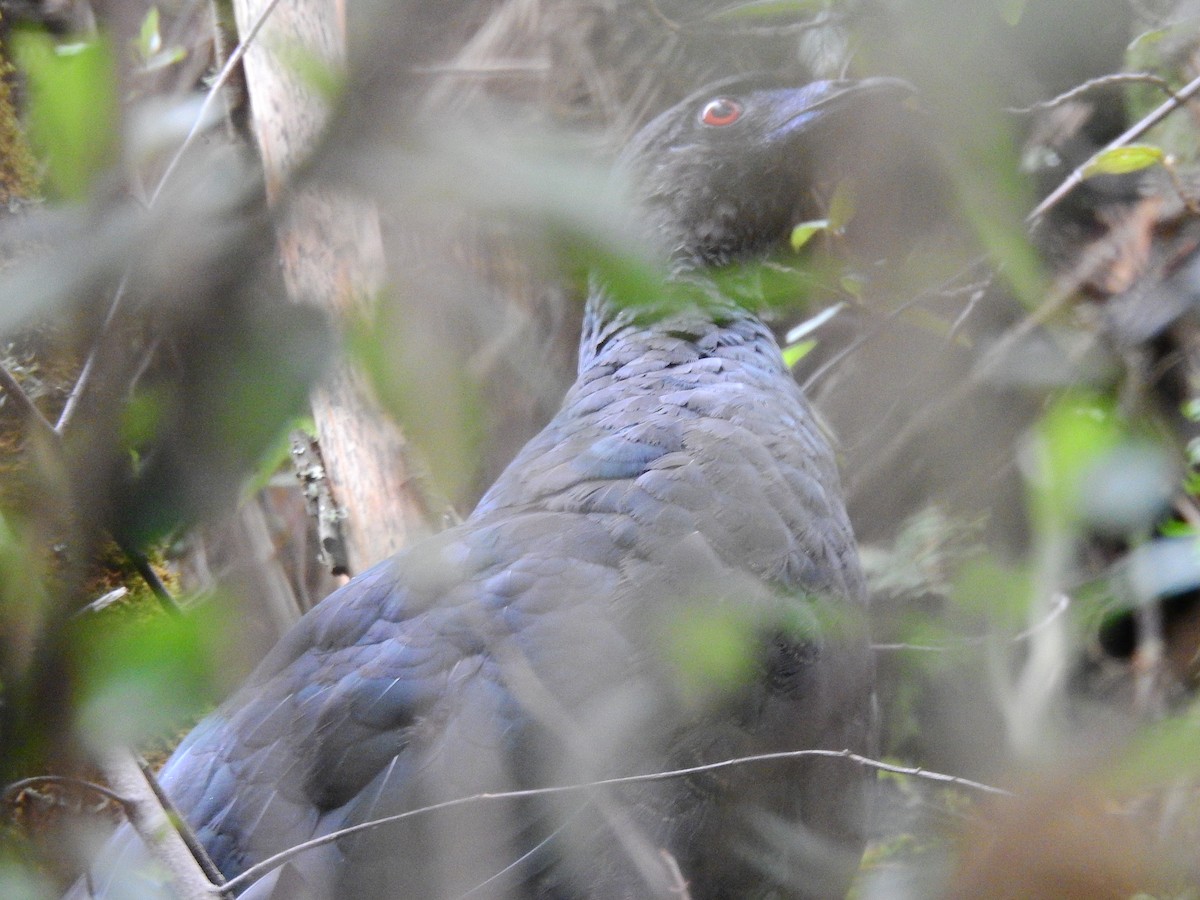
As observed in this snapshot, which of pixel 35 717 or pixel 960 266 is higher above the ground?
pixel 35 717

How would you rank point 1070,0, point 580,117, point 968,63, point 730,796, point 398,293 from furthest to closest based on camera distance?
point 580,117, point 1070,0, point 730,796, point 968,63, point 398,293

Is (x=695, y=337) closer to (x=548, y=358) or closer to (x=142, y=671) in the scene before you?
(x=548, y=358)

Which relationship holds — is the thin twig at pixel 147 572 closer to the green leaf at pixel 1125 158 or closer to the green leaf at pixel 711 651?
the green leaf at pixel 711 651

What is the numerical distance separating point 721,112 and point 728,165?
143 mm

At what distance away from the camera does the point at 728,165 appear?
9.84 feet

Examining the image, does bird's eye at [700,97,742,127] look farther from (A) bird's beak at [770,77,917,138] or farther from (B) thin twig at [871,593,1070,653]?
(B) thin twig at [871,593,1070,653]

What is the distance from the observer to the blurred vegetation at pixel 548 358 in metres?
0.65

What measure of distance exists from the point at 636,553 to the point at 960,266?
4.30ft

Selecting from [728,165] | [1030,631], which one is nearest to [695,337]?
[728,165]

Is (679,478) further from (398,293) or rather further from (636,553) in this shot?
(398,293)

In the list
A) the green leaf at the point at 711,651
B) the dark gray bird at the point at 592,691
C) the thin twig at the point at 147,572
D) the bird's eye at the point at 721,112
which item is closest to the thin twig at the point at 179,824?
the thin twig at the point at 147,572

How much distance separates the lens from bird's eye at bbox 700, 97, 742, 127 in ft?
9.78

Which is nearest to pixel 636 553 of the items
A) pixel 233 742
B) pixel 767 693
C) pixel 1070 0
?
pixel 767 693

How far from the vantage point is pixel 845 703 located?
211cm
